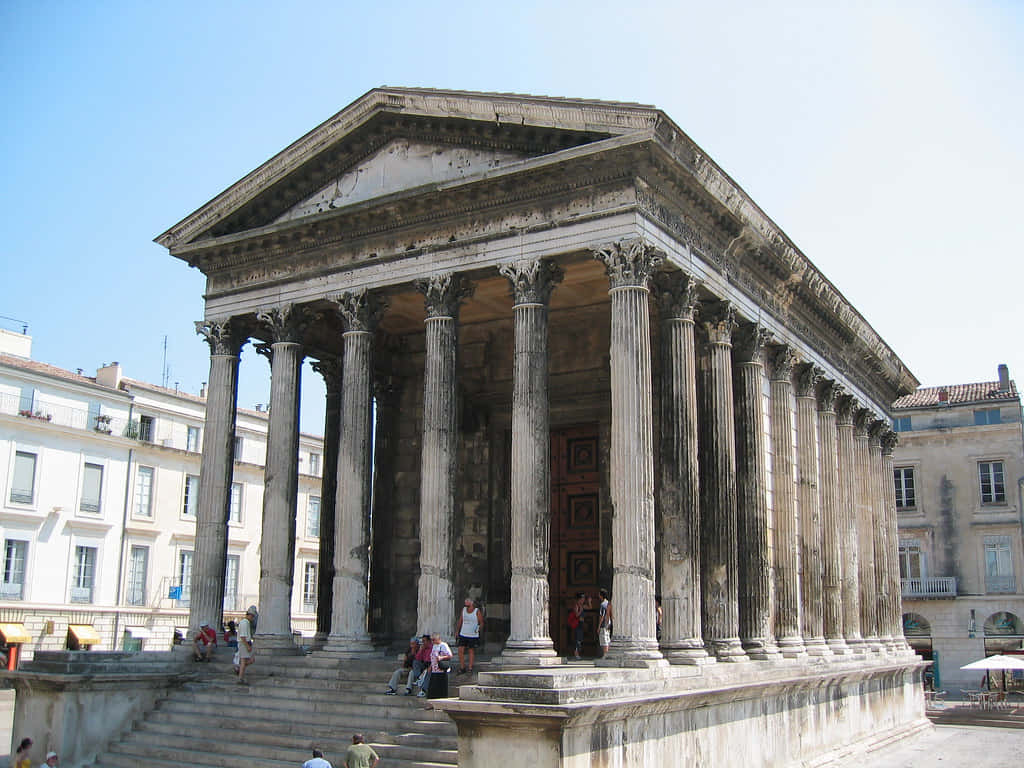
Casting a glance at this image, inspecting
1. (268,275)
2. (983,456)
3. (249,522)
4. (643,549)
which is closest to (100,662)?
(268,275)

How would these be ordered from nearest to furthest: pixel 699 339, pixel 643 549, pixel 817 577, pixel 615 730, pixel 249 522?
pixel 615 730, pixel 643 549, pixel 699 339, pixel 817 577, pixel 249 522

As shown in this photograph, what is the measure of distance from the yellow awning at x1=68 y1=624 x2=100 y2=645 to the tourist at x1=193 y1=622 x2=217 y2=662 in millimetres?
15630

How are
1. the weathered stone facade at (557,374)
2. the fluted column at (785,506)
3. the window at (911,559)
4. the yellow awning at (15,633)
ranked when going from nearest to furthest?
the weathered stone facade at (557,374)
the fluted column at (785,506)
the yellow awning at (15,633)
the window at (911,559)

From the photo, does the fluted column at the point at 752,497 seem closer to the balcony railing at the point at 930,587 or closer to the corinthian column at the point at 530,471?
the corinthian column at the point at 530,471

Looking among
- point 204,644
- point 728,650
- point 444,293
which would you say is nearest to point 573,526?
point 728,650

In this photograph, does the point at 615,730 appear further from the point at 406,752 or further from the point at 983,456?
the point at 983,456

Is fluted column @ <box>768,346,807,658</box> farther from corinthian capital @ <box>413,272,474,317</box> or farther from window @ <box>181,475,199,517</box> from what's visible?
window @ <box>181,475,199,517</box>

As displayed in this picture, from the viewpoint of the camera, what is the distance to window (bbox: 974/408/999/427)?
39.1m

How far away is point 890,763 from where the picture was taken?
19.0m

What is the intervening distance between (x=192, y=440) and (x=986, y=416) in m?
29.4

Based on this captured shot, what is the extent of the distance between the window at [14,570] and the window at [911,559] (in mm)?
30488

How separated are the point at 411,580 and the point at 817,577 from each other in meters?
8.13

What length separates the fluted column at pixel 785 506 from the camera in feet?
62.5

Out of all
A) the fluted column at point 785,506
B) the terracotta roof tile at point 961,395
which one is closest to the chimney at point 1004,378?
the terracotta roof tile at point 961,395
